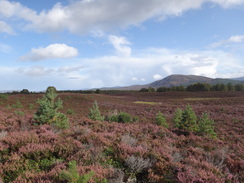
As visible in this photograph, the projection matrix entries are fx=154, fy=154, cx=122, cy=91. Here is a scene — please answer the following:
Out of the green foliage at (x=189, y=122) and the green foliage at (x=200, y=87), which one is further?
the green foliage at (x=200, y=87)

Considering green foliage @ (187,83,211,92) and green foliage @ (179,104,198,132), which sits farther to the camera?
green foliage @ (187,83,211,92)

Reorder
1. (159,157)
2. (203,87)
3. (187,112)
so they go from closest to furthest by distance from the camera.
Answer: (159,157), (187,112), (203,87)

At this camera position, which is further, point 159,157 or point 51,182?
point 159,157

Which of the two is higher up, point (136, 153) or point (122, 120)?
point (136, 153)

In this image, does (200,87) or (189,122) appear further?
(200,87)

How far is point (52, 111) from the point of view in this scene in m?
8.87

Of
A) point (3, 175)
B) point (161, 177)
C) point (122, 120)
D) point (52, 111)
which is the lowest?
point (122, 120)

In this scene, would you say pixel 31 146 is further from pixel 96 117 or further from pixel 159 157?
pixel 96 117

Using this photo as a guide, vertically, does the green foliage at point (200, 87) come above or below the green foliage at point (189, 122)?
above

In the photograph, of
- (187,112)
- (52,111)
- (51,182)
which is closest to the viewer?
(51,182)

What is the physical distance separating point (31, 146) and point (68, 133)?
7.89 ft

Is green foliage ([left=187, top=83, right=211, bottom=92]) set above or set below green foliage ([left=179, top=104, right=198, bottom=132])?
above

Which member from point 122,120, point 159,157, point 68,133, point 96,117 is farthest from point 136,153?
point 122,120

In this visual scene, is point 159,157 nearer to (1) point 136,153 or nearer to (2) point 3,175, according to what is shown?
(1) point 136,153
